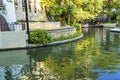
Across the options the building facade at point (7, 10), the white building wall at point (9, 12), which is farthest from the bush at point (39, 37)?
the white building wall at point (9, 12)

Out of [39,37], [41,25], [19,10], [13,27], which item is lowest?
[39,37]

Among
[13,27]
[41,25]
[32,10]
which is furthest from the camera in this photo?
[32,10]

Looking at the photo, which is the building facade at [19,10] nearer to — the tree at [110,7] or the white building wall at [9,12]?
the white building wall at [9,12]

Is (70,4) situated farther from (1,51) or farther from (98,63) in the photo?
(98,63)

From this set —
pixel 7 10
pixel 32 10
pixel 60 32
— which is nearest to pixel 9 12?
pixel 7 10

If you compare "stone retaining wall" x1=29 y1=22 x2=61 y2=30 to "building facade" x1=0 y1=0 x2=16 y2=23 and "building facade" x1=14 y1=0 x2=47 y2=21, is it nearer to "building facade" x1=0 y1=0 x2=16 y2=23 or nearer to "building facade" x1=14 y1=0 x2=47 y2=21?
"building facade" x1=0 y1=0 x2=16 y2=23

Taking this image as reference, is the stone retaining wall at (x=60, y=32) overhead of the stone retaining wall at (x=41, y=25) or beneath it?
beneath

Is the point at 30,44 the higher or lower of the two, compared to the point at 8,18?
lower

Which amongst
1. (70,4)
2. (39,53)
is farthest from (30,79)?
(70,4)

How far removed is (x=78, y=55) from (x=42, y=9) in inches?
903

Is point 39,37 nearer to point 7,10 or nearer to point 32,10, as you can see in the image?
point 7,10

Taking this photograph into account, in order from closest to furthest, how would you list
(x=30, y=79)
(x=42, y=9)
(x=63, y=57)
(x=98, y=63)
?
(x=30, y=79) → (x=98, y=63) → (x=63, y=57) → (x=42, y=9)

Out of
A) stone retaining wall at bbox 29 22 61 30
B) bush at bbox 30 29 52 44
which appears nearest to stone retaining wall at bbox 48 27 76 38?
bush at bbox 30 29 52 44

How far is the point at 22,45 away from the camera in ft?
72.6
